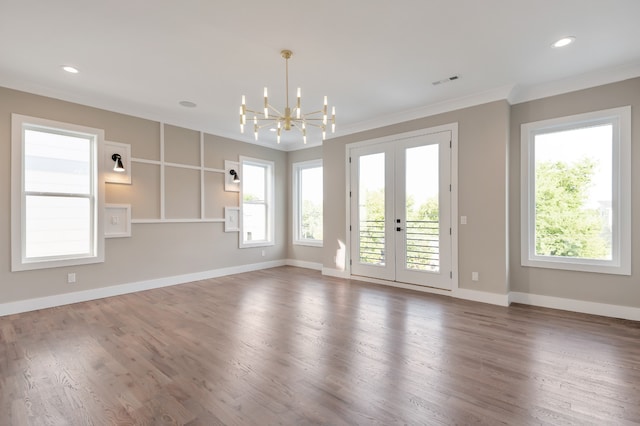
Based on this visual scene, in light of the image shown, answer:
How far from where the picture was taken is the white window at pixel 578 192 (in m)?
3.54

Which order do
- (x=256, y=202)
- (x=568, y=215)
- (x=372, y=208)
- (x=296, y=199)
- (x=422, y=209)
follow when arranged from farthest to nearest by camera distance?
(x=296, y=199) → (x=256, y=202) → (x=372, y=208) → (x=422, y=209) → (x=568, y=215)

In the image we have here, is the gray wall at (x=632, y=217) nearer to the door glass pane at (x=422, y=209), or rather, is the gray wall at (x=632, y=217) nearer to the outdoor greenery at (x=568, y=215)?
the outdoor greenery at (x=568, y=215)

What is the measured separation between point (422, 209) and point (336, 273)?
2.06 meters

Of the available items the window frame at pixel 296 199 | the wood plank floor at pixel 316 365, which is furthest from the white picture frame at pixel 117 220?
the window frame at pixel 296 199

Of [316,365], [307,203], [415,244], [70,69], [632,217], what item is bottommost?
[316,365]

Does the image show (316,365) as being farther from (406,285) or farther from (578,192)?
(578,192)

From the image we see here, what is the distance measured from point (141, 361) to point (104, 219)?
2.75 meters

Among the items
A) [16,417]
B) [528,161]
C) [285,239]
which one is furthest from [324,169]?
[16,417]

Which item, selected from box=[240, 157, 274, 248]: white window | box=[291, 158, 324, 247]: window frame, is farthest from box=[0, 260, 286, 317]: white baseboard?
box=[291, 158, 324, 247]: window frame

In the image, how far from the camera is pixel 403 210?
4.99 meters

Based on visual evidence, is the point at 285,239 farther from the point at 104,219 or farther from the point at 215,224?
the point at 104,219

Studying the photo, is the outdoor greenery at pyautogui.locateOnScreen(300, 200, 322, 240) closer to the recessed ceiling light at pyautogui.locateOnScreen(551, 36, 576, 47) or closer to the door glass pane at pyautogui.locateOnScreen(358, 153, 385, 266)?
the door glass pane at pyautogui.locateOnScreen(358, 153, 385, 266)

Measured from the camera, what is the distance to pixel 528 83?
3.86 metres

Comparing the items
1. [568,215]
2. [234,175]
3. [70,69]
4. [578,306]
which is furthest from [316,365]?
[234,175]
